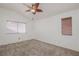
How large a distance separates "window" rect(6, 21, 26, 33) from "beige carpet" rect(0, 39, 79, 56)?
0.22 m

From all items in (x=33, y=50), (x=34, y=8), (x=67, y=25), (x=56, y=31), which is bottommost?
(x=33, y=50)

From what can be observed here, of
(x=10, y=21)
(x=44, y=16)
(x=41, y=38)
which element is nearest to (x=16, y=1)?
(x=10, y=21)

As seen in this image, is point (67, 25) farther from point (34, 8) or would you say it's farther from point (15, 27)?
point (15, 27)

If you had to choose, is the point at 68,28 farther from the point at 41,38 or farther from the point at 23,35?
the point at 23,35

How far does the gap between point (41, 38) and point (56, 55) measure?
394mm

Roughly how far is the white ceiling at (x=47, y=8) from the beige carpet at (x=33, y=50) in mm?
487

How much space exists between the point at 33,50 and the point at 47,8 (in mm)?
773

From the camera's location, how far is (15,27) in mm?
2238

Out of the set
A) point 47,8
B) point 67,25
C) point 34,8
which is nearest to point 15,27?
point 34,8

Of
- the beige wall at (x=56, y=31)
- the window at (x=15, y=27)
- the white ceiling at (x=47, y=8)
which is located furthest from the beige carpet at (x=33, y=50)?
the white ceiling at (x=47, y=8)

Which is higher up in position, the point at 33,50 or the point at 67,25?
the point at 67,25

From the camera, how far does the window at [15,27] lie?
2.20 meters

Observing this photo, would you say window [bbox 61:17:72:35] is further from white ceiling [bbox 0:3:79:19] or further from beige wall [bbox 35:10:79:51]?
white ceiling [bbox 0:3:79:19]

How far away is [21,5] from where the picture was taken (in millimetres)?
2199
